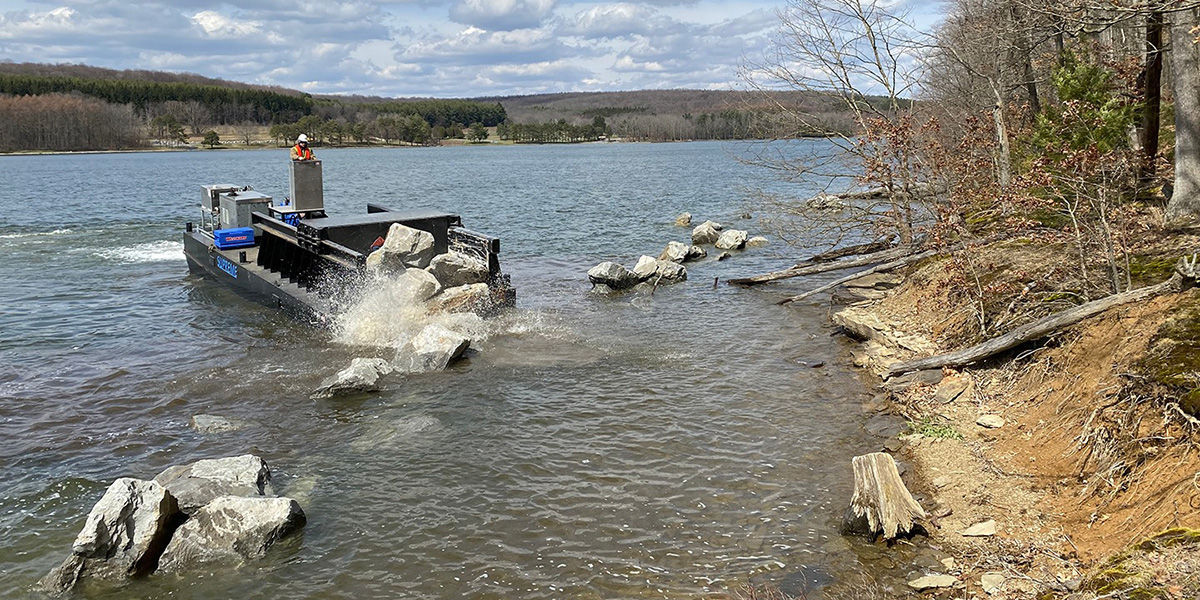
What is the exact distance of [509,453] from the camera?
10.4 m

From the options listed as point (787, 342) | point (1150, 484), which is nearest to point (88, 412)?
point (787, 342)

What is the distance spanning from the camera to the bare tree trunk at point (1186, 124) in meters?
12.7

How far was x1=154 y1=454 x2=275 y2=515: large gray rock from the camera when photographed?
8.52m

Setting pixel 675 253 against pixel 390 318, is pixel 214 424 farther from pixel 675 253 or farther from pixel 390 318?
pixel 675 253

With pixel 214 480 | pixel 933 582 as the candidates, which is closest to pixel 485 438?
pixel 214 480

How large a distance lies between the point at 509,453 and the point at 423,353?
14.2ft

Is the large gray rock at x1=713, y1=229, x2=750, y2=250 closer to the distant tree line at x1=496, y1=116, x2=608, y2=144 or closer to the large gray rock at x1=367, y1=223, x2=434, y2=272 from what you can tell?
the large gray rock at x1=367, y1=223, x2=434, y2=272

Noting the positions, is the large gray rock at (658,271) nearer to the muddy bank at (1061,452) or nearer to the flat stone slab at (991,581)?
the muddy bank at (1061,452)

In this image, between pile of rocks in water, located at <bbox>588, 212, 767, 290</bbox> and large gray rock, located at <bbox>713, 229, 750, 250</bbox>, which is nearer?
pile of rocks in water, located at <bbox>588, 212, 767, 290</bbox>

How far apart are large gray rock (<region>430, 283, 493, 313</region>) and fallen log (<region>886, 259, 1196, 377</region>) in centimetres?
857

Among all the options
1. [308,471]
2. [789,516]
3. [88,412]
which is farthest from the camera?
[88,412]

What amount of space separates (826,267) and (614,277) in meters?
5.17

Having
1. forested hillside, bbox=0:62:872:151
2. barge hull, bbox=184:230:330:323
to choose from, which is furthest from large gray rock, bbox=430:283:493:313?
forested hillside, bbox=0:62:872:151

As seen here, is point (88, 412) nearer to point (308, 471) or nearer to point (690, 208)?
point (308, 471)
